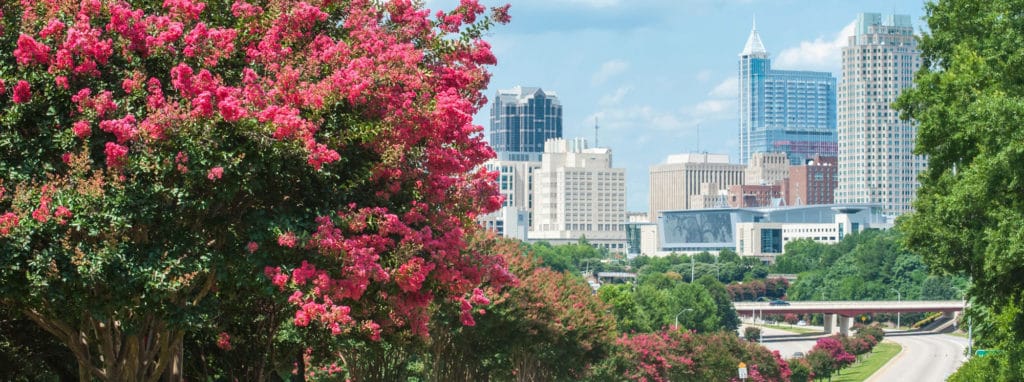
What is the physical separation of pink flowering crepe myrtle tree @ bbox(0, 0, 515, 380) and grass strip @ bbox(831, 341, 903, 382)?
333 ft

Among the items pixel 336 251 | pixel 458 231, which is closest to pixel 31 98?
pixel 336 251

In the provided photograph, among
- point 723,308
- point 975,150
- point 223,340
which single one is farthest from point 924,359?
point 223,340

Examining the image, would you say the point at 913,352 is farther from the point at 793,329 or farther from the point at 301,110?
the point at 301,110

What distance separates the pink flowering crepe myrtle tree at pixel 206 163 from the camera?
47.0 ft

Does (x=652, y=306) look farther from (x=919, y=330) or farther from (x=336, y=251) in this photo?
(x=336, y=251)

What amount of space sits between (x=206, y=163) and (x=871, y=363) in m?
123

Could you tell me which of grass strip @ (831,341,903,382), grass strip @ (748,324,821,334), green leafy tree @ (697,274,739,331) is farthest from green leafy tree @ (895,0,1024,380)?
grass strip @ (748,324,821,334)

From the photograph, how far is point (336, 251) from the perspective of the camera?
14.9 meters

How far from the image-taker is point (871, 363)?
132m

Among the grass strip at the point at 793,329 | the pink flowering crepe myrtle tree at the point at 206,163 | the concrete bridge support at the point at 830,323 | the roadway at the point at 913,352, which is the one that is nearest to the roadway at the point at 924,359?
the roadway at the point at 913,352

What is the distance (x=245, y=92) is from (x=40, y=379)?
7.77 metres

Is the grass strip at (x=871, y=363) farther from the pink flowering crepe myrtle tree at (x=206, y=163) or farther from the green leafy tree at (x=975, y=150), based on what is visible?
the pink flowering crepe myrtle tree at (x=206, y=163)

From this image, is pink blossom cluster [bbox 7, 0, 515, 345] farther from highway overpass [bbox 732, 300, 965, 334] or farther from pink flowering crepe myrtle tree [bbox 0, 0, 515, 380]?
highway overpass [bbox 732, 300, 965, 334]

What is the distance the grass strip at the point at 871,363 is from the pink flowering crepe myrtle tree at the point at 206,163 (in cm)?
10150
